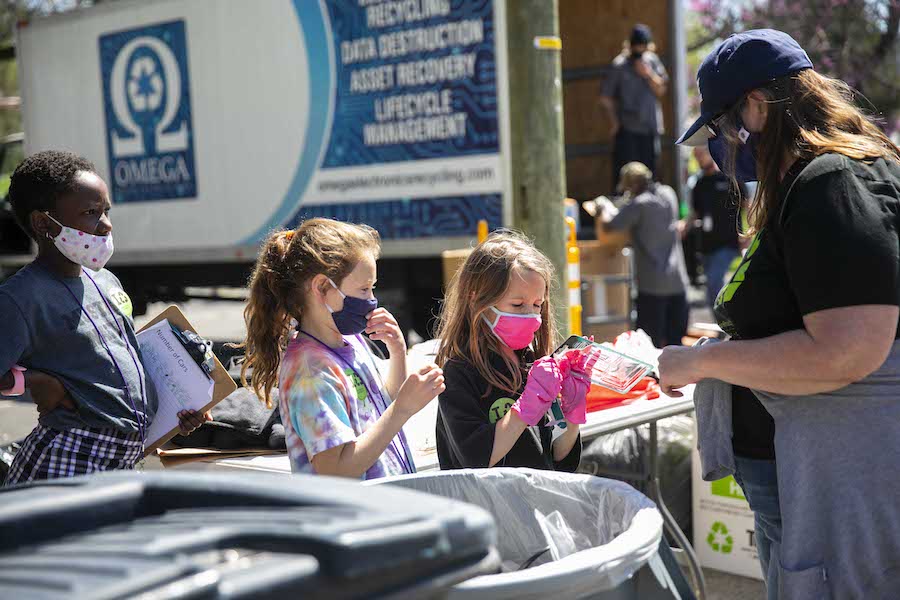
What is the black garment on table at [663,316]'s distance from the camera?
24.1 feet

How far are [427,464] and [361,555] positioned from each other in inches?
67.3

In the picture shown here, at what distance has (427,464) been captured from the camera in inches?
109

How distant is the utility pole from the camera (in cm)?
464

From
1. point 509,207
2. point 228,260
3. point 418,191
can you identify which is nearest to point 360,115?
point 418,191

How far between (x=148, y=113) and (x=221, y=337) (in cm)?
378

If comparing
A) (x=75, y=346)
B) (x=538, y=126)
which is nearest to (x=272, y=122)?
(x=538, y=126)

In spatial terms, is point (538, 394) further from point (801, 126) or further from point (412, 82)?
point (412, 82)

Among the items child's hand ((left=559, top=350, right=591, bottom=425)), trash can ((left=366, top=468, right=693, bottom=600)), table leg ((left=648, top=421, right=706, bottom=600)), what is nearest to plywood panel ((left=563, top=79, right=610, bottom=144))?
table leg ((left=648, top=421, right=706, bottom=600))

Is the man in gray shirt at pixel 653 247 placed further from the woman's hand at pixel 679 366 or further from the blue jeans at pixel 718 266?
the woman's hand at pixel 679 366

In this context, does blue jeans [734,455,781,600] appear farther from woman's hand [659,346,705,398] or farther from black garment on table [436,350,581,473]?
black garment on table [436,350,581,473]

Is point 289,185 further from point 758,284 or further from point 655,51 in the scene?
point 758,284

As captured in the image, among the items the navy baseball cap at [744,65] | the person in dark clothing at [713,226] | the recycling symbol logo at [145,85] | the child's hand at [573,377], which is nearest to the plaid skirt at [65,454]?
the child's hand at [573,377]

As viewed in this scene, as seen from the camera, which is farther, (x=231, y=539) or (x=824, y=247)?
(x=824, y=247)

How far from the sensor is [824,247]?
1759 millimetres
